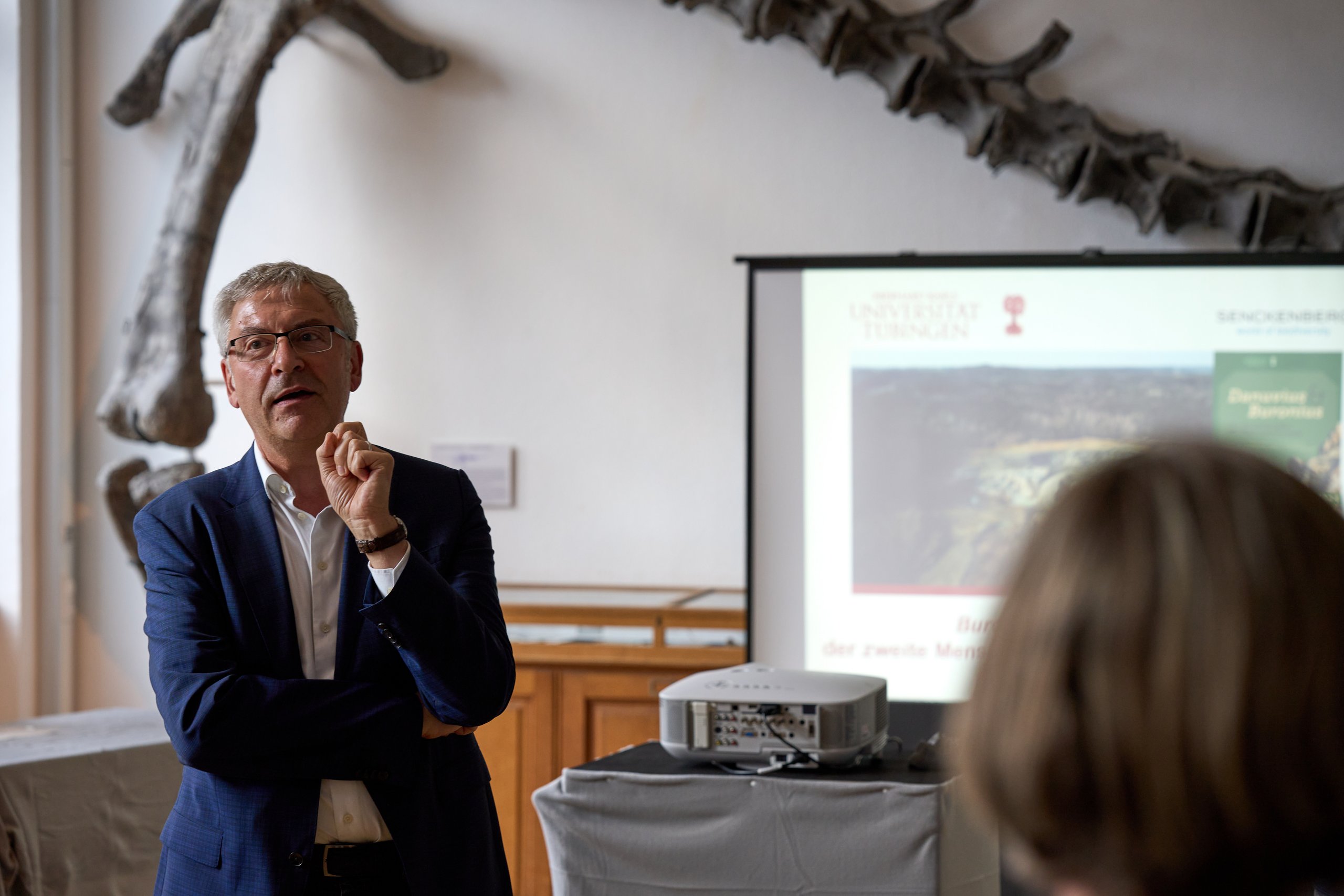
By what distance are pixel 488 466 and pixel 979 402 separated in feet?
5.18

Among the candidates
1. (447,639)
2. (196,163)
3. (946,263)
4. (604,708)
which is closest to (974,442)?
(946,263)

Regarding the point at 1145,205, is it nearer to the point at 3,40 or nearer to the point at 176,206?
the point at 176,206

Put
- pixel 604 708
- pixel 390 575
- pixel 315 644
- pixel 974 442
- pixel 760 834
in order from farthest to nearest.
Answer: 1. pixel 604 708
2. pixel 974 442
3. pixel 760 834
4. pixel 315 644
5. pixel 390 575

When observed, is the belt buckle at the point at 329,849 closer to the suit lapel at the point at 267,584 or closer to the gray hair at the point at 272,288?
the suit lapel at the point at 267,584

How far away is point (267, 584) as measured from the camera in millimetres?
1444

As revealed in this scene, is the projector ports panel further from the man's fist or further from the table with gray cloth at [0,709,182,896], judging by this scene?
the table with gray cloth at [0,709,182,896]

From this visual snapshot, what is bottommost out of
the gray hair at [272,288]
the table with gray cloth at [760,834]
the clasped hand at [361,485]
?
the table with gray cloth at [760,834]

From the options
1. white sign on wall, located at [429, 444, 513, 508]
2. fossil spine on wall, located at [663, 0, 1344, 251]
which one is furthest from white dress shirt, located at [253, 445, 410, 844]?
fossil spine on wall, located at [663, 0, 1344, 251]

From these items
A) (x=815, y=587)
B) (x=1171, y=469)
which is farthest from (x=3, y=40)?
(x=1171, y=469)

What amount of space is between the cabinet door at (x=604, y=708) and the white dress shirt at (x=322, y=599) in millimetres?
1790

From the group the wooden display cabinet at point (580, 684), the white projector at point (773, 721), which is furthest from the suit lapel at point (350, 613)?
the wooden display cabinet at point (580, 684)

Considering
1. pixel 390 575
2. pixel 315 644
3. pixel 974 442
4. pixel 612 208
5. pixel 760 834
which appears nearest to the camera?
pixel 390 575

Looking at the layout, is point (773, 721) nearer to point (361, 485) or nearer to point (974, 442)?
point (361, 485)

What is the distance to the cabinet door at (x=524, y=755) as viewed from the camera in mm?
3203
